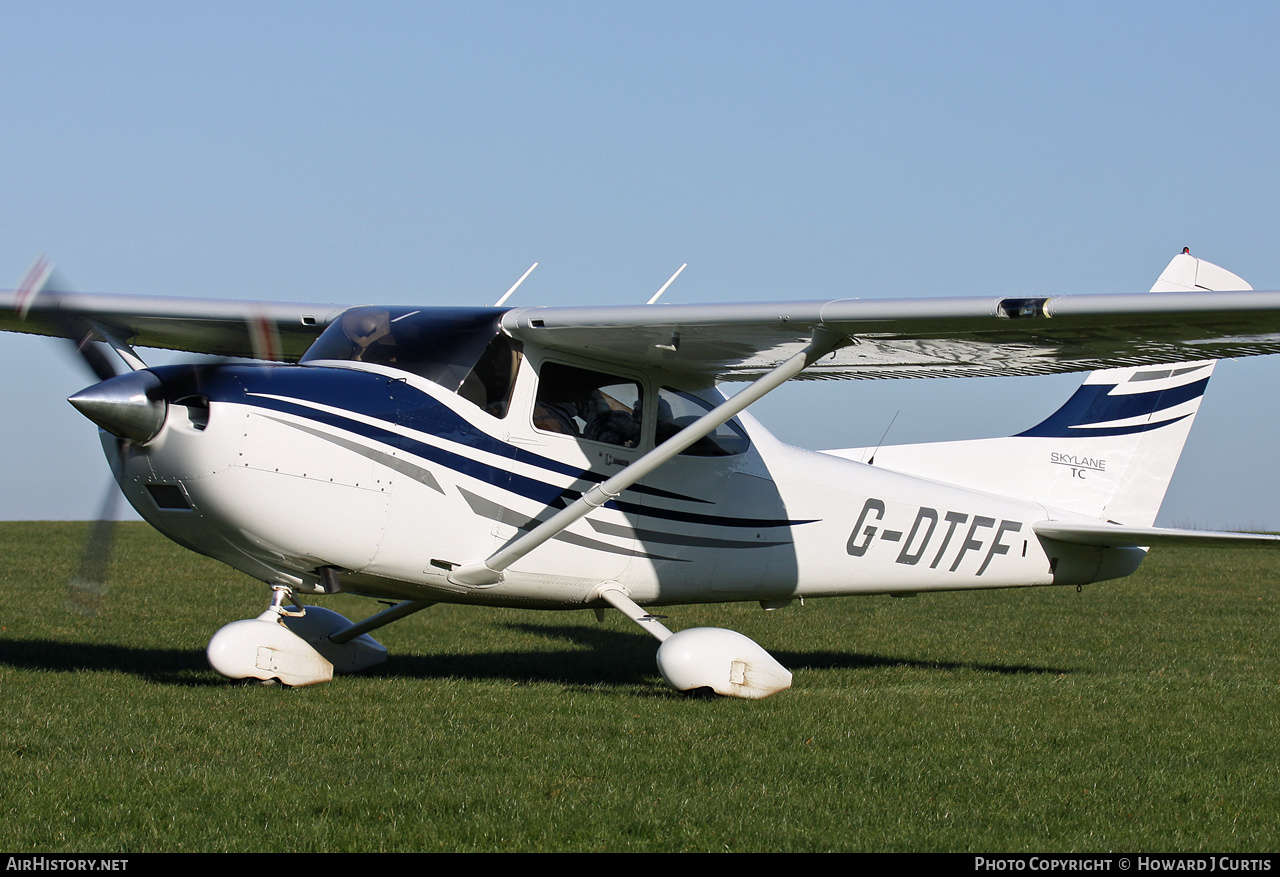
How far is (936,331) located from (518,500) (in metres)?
2.88

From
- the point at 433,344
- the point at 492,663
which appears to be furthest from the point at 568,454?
the point at 492,663

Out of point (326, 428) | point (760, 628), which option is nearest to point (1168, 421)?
point (760, 628)

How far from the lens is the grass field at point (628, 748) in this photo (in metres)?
4.66

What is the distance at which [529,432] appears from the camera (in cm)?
814

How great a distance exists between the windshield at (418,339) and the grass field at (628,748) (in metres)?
1.76

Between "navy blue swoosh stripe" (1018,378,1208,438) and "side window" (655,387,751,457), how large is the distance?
11.8ft

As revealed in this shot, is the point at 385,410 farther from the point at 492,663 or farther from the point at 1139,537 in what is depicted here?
the point at 1139,537

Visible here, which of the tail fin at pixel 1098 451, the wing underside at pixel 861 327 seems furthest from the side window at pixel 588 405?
the tail fin at pixel 1098 451

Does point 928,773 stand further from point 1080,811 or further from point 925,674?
point 925,674

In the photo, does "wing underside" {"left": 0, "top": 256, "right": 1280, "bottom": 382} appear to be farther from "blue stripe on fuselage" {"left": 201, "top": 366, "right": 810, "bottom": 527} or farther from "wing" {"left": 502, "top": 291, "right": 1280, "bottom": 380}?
"blue stripe on fuselage" {"left": 201, "top": 366, "right": 810, "bottom": 527}

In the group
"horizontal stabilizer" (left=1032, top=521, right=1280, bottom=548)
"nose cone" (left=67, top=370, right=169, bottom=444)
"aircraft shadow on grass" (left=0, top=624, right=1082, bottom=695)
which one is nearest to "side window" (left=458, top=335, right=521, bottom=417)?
"nose cone" (left=67, top=370, right=169, bottom=444)
